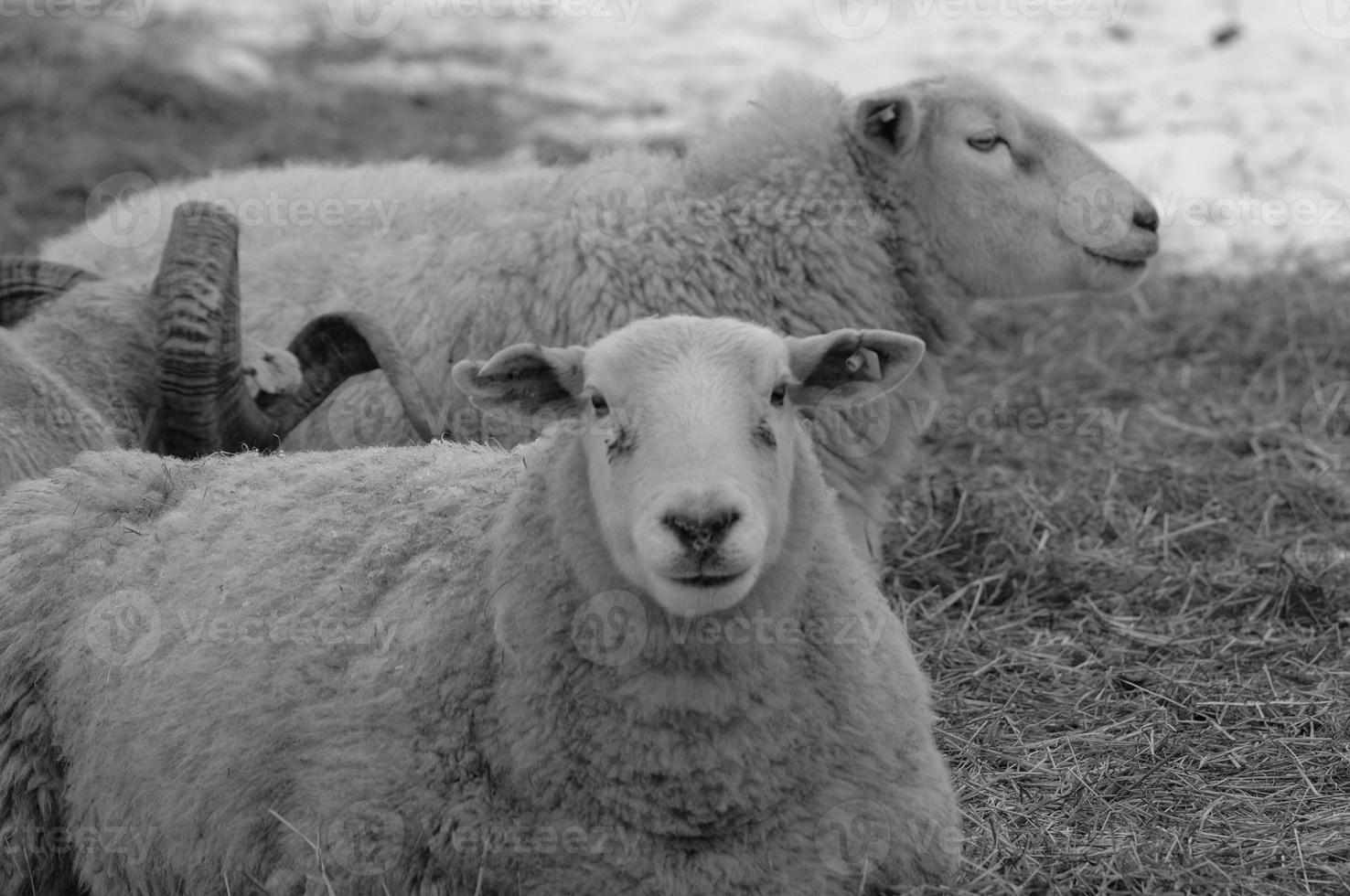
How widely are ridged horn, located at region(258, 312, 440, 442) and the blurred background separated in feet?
13.9

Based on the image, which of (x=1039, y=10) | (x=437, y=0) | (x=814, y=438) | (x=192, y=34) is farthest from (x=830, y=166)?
(x=437, y=0)

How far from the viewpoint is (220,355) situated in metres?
5.76

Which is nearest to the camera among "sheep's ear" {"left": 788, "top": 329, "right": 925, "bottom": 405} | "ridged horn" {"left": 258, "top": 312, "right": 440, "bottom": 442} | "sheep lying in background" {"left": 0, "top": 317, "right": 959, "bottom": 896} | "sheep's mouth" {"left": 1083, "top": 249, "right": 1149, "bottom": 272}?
"sheep lying in background" {"left": 0, "top": 317, "right": 959, "bottom": 896}

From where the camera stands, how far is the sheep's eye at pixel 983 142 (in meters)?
6.23

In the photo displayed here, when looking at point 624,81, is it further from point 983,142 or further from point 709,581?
point 709,581

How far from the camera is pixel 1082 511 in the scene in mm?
6504

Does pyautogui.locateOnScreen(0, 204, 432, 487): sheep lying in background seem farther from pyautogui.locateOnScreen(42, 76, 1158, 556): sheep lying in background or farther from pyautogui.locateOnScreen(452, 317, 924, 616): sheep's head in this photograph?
pyautogui.locateOnScreen(452, 317, 924, 616): sheep's head

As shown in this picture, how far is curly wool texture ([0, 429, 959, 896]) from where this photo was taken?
3.50 meters

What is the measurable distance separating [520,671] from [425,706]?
222 millimetres

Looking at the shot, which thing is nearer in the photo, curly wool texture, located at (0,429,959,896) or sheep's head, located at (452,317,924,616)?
sheep's head, located at (452,317,924,616)

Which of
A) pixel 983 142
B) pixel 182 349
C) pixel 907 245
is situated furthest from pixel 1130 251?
pixel 182 349

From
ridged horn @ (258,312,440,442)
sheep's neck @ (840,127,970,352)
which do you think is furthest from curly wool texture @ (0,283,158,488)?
sheep's neck @ (840,127,970,352)

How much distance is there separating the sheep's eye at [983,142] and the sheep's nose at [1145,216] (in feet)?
1.87

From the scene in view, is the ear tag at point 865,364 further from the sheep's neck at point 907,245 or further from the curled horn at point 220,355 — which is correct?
the sheep's neck at point 907,245
